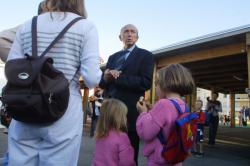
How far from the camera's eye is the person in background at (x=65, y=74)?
1972 millimetres

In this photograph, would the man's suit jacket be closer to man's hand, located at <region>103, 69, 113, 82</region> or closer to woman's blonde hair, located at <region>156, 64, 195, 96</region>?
man's hand, located at <region>103, 69, 113, 82</region>

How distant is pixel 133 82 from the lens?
3.15 meters

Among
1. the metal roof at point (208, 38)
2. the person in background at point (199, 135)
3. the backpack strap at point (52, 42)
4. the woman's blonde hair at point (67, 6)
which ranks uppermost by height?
the metal roof at point (208, 38)

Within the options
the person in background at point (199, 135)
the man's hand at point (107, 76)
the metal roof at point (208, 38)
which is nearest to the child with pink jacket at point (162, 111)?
the man's hand at point (107, 76)

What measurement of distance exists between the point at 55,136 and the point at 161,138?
1072mm

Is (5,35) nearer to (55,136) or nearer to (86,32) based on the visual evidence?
(86,32)

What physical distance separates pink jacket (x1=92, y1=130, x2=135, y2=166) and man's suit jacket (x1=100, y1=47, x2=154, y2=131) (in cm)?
22

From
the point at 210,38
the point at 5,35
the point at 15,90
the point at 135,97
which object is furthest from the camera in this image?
the point at 210,38

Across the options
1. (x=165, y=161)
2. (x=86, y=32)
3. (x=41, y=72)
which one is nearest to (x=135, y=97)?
(x=165, y=161)

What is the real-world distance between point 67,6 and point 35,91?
685mm

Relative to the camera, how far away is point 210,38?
10.4 meters

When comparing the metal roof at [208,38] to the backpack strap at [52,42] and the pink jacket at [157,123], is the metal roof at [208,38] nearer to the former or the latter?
the pink jacket at [157,123]

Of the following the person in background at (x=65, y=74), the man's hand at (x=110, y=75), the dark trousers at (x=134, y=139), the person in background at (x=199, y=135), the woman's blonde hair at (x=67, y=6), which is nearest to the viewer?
the person in background at (x=65, y=74)

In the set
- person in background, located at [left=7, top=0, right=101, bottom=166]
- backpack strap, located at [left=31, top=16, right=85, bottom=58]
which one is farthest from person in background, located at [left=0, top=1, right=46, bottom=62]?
backpack strap, located at [left=31, top=16, right=85, bottom=58]
